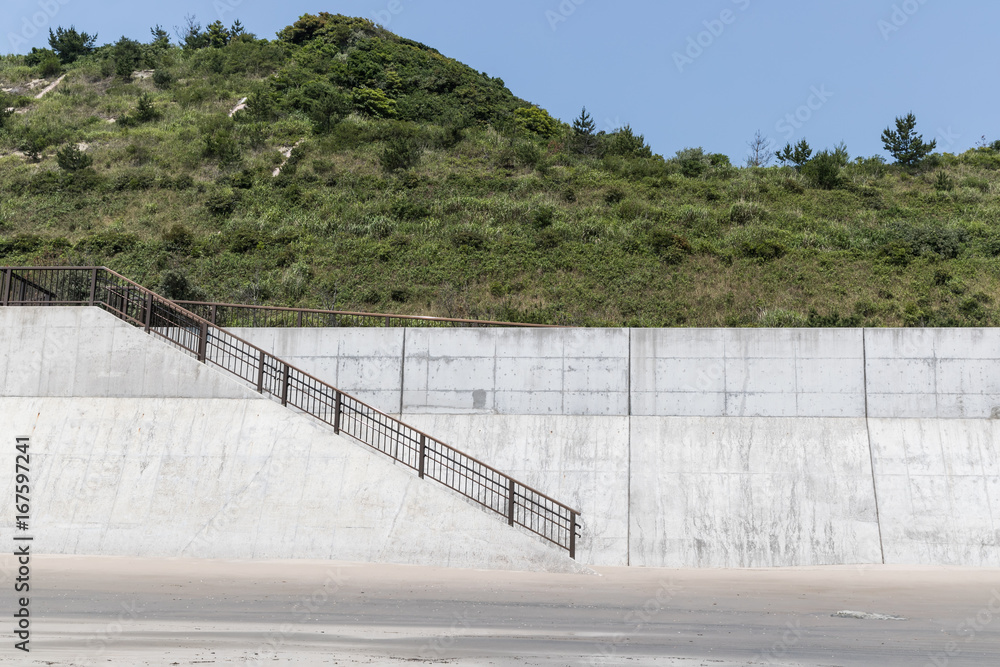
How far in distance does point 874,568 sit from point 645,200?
24.7m

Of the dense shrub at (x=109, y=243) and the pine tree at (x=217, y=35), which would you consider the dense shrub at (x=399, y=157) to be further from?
the pine tree at (x=217, y=35)

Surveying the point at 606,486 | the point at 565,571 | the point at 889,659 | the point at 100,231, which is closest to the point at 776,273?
the point at 606,486

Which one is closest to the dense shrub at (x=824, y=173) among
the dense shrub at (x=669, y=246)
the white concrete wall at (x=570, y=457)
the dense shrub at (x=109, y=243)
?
the dense shrub at (x=669, y=246)

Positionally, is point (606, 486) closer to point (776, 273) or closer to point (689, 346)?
point (689, 346)

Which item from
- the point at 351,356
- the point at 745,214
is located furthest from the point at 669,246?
the point at 351,356

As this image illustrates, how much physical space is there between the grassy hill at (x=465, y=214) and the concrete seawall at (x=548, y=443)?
7604 mm

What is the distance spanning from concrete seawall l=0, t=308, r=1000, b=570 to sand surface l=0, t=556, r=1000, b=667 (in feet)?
2.83

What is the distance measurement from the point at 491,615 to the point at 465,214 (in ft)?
88.6

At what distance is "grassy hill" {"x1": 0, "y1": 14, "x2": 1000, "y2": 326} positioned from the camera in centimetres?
2828

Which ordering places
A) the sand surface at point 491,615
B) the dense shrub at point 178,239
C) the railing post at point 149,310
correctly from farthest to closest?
the dense shrub at point 178,239 → the railing post at point 149,310 → the sand surface at point 491,615

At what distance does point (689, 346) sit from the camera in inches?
711

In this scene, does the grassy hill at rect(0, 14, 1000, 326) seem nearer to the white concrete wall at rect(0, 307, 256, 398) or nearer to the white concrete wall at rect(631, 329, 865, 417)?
the white concrete wall at rect(631, 329, 865, 417)

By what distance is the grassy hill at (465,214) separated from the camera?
28281mm

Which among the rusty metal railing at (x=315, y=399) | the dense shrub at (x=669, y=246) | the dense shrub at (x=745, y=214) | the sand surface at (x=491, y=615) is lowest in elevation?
the sand surface at (x=491, y=615)
